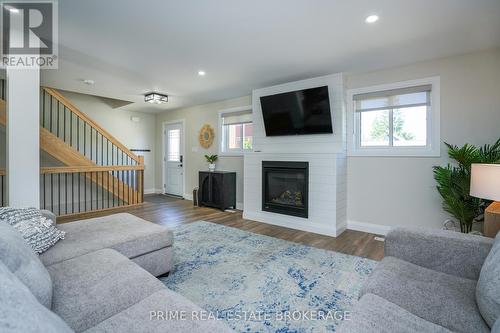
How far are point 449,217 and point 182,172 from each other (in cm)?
546

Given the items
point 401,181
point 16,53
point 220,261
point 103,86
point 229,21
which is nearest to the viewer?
point 229,21

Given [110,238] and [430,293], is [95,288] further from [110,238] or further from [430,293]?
[430,293]

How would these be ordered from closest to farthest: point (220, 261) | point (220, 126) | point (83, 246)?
point (83, 246), point (220, 261), point (220, 126)

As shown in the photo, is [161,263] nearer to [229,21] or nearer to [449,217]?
[229,21]

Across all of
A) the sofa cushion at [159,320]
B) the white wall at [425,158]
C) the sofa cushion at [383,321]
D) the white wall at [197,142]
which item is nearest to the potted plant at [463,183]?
the white wall at [425,158]

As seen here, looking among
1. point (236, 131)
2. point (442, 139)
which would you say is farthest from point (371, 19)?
point (236, 131)

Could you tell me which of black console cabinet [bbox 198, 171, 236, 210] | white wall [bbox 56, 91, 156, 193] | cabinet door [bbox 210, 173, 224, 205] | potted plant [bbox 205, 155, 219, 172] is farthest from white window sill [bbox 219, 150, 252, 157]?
white wall [bbox 56, 91, 156, 193]

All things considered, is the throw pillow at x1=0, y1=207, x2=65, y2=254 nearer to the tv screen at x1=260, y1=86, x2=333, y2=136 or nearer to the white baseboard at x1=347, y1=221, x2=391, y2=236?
the tv screen at x1=260, y1=86, x2=333, y2=136

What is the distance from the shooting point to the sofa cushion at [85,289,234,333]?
3.10ft

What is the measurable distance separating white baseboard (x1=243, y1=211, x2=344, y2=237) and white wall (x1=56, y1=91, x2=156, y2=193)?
13.1 ft

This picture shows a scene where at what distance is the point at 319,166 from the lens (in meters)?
3.66

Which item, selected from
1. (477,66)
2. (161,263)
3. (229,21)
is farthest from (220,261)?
(477,66)

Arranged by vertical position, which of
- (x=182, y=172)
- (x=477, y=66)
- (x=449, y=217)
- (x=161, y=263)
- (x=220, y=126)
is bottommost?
(x=161, y=263)

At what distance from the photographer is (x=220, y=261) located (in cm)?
254
